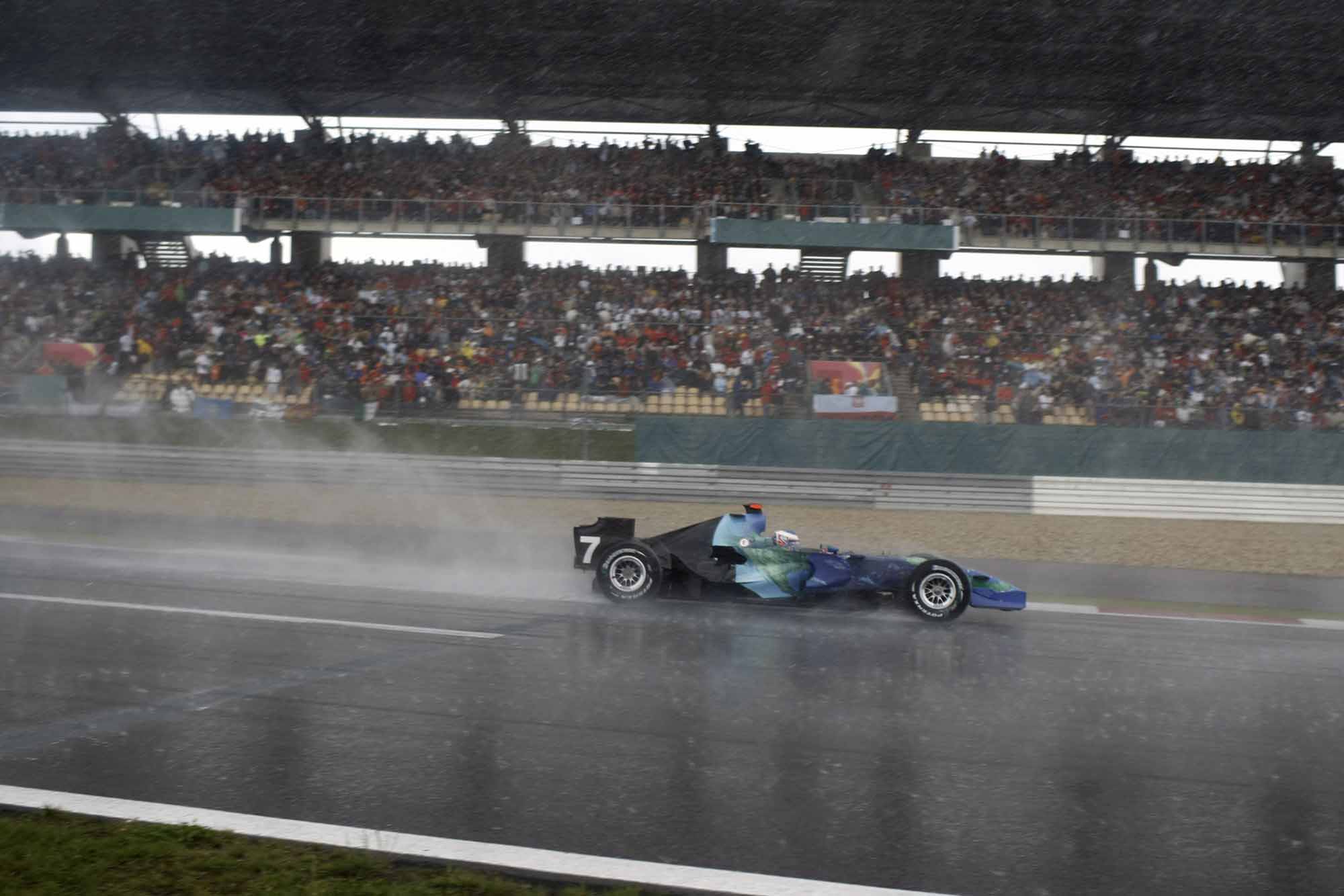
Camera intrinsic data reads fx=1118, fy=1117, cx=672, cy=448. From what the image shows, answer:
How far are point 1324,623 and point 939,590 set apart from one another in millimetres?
4075

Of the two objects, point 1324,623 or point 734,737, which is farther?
point 1324,623

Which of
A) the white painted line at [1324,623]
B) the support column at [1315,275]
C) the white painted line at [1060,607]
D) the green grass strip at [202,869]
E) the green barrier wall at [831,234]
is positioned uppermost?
the green barrier wall at [831,234]

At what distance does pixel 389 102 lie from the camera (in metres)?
33.0

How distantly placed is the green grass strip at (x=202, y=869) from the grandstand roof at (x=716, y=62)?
24.3m

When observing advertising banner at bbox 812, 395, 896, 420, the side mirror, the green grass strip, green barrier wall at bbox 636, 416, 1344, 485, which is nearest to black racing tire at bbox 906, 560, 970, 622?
the side mirror

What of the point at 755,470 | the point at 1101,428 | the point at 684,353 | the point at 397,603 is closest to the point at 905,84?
the point at 684,353

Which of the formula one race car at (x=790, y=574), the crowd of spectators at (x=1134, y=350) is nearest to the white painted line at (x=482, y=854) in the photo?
the formula one race car at (x=790, y=574)

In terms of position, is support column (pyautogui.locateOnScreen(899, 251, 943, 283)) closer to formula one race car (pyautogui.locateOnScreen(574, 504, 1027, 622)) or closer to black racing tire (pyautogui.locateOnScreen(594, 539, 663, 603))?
formula one race car (pyautogui.locateOnScreen(574, 504, 1027, 622))

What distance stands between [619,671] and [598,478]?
42.0 ft

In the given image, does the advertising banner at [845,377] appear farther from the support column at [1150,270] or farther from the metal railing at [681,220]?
the support column at [1150,270]

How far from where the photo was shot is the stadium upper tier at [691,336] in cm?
2266

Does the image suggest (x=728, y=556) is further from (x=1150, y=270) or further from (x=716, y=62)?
(x=1150, y=270)

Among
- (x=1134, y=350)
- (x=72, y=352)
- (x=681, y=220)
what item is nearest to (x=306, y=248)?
Result: (x=72, y=352)

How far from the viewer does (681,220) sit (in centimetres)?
3000
